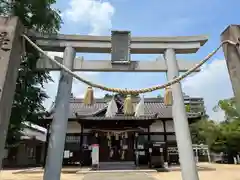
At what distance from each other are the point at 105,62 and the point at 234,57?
8.30 feet

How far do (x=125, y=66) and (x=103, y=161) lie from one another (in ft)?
49.3

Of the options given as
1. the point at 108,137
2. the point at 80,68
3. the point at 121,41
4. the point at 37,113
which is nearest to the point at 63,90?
the point at 80,68

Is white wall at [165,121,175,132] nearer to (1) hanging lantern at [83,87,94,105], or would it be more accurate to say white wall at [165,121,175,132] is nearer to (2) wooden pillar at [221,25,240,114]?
(1) hanging lantern at [83,87,94,105]

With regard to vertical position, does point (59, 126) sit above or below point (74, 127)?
below

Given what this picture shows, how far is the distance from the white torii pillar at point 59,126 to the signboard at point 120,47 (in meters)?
0.89

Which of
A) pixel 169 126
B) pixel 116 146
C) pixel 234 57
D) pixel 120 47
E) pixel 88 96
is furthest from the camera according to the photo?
pixel 169 126

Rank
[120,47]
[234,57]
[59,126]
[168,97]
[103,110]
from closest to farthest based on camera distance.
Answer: [234,57] → [59,126] → [168,97] → [120,47] → [103,110]

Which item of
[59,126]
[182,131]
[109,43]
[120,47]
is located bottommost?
[182,131]

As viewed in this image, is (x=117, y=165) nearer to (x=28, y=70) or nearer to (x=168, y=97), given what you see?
(x=28, y=70)

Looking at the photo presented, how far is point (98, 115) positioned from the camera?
67.2 feet

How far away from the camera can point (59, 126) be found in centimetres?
443

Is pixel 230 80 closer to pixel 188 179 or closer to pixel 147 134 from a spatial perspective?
pixel 188 179

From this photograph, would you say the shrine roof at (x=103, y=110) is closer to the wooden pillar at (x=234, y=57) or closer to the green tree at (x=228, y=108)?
the green tree at (x=228, y=108)

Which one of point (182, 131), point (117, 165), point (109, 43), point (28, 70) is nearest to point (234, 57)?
point (182, 131)
